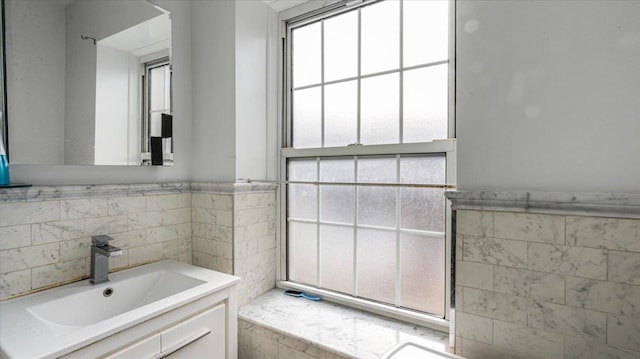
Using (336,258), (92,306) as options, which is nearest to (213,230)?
(92,306)

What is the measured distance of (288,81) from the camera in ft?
5.76

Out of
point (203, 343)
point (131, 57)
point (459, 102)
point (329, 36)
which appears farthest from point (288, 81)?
point (203, 343)

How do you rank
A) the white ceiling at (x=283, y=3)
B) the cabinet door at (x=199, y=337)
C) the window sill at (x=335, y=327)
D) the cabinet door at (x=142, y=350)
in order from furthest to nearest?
1. the white ceiling at (x=283, y=3)
2. the window sill at (x=335, y=327)
3. the cabinet door at (x=199, y=337)
4. the cabinet door at (x=142, y=350)

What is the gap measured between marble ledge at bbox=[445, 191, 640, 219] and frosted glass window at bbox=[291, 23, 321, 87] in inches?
41.3

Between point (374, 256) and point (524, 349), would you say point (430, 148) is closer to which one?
point (374, 256)

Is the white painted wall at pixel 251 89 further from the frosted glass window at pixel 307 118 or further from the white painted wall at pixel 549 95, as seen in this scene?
the white painted wall at pixel 549 95

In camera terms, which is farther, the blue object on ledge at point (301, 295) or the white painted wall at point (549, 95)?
the blue object on ledge at point (301, 295)

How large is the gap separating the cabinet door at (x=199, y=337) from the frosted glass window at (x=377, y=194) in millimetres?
796

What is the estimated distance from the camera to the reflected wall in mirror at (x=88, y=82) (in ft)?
3.59

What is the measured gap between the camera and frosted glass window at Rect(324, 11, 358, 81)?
1524 mm

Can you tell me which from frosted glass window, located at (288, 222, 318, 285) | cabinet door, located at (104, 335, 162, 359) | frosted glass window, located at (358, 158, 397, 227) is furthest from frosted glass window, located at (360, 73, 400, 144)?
cabinet door, located at (104, 335, 162, 359)

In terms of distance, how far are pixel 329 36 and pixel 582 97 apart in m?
1.18

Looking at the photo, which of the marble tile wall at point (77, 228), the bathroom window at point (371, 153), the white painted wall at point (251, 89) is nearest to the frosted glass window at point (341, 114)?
the bathroom window at point (371, 153)

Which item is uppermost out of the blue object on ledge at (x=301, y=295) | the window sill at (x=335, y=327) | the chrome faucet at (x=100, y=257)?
the chrome faucet at (x=100, y=257)
